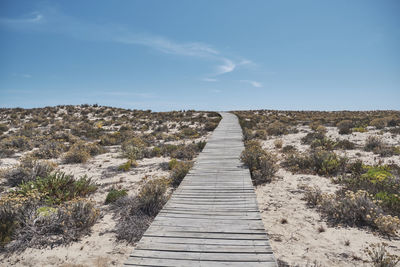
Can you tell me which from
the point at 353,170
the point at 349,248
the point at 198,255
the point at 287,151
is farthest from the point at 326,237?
the point at 287,151

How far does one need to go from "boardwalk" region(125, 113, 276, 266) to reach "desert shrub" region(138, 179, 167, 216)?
1.53ft

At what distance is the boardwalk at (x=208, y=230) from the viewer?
3666 millimetres

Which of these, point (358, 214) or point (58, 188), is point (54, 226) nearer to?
point (58, 188)

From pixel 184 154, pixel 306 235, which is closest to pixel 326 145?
pixel 184 154

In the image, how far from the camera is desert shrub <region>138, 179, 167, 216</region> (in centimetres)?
611

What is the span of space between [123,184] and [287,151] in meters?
8.93

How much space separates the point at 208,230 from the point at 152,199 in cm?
229


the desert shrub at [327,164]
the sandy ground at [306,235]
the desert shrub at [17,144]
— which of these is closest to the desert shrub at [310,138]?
the desert shrub at [327,164]

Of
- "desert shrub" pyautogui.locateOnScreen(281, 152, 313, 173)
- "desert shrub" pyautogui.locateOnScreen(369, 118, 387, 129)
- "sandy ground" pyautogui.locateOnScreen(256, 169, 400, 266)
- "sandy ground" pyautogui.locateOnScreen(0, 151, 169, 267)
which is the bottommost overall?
"sandy ground" pyautogui.locateOnScreen(0, 151, 169, 267)

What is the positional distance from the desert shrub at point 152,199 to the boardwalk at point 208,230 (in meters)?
0.47

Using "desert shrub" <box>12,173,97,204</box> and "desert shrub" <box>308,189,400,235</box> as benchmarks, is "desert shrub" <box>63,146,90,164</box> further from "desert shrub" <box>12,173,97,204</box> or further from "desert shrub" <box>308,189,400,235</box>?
"desert shrub" <box>308,189,400,235</box>

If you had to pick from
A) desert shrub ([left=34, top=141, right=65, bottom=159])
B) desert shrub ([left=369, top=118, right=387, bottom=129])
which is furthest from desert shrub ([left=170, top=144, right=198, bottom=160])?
desert shrub ([left=369, top=118, right=387, bottom=129])

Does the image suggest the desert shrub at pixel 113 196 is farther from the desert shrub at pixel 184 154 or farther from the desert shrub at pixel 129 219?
the desert shrub at pixel 184 154

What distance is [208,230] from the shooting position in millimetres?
4496
